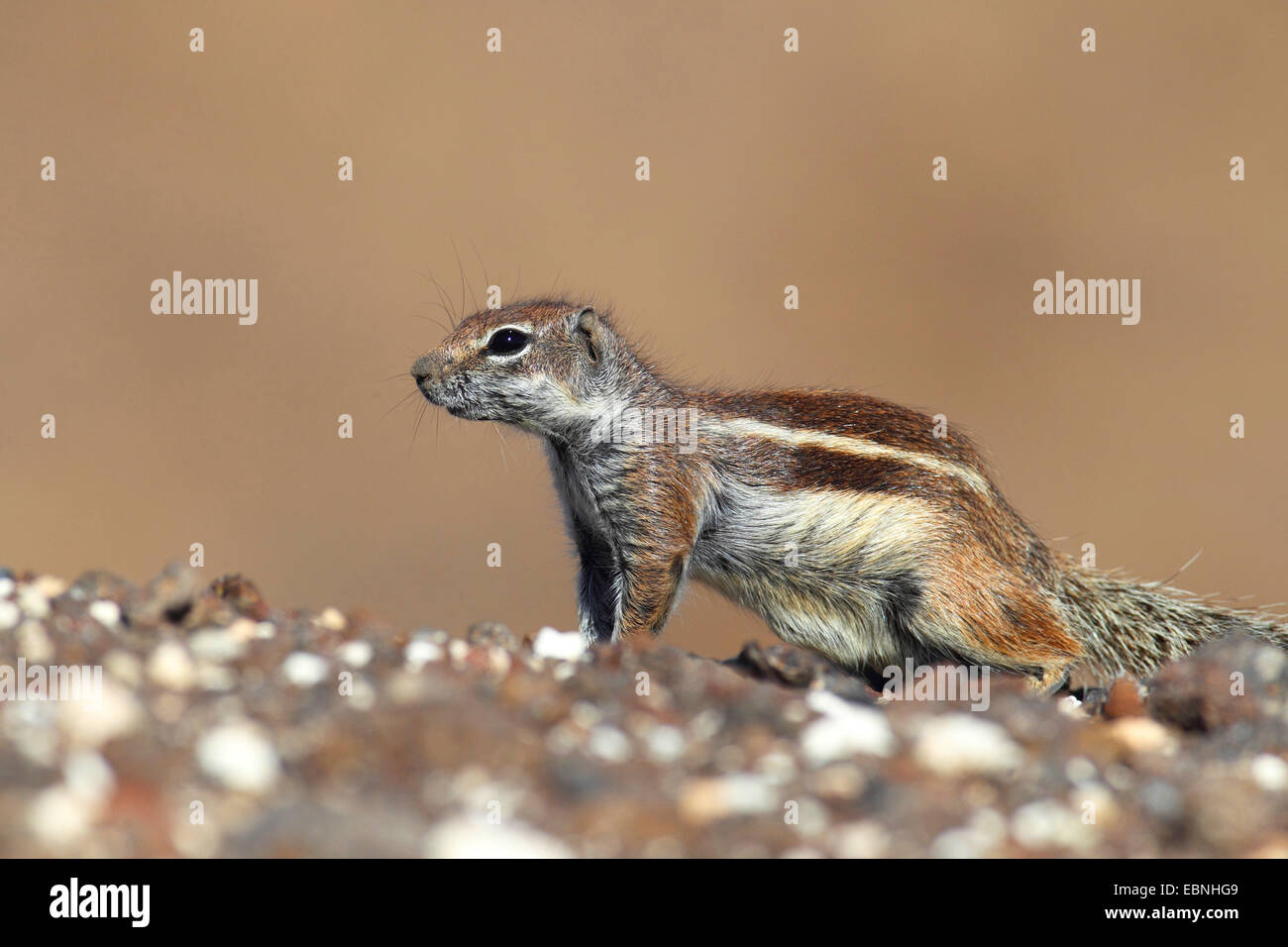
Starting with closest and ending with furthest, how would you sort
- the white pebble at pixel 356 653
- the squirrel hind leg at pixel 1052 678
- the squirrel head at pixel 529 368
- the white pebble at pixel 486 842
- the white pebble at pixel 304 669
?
the white pebble at pixel 486 842, the white pebble at pixel 304 669, the white pebble at pixel 356 653, the squirrel hind leg at pixel 1052 678, the squirrel head at pixel 529 368

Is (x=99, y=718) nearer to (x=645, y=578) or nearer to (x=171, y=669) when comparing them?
(x=171, y=669)

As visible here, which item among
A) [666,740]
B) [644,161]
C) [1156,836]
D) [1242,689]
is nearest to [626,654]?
[666,740]

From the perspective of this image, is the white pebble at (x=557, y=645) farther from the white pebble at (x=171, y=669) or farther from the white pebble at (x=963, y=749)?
the white pebble at (x=963, y=749)

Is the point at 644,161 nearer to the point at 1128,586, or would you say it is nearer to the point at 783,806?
the point at 1128,586

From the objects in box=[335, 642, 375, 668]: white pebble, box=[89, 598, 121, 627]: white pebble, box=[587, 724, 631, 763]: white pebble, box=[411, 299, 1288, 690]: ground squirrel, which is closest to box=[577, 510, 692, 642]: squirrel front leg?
box=[411, 299, 1288, 690]: ground squirrel

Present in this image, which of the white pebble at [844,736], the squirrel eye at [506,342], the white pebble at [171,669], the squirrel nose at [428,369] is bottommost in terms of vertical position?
the white pebble at [844,736]

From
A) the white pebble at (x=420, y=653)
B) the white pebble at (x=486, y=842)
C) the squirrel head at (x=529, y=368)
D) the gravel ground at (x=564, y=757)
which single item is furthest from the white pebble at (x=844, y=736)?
the squirrel head at (x=529, y=368)

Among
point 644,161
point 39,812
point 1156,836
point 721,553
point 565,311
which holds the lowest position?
point 1156,836

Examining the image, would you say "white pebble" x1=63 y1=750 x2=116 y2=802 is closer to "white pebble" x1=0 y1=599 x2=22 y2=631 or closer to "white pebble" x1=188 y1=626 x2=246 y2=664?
"white pebble" x1=188 y1=626 x2=246 y2=664
